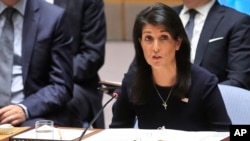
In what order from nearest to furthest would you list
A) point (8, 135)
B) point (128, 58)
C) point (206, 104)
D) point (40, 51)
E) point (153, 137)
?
point (153, 137) < point (8, 135) < point (206, 104) < point (40, 51) < point (128, 58)

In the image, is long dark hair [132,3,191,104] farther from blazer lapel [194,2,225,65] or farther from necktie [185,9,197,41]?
necktie [185,9,197,41]

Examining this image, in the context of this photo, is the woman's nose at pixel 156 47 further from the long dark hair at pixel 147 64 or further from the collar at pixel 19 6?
the collar at pixel 19 6

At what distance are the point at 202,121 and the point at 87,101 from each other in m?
1.37

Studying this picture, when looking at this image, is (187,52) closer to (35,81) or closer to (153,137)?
(153,137)

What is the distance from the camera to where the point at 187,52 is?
2625mm

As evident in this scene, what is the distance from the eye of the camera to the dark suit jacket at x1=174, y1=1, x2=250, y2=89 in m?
3.55

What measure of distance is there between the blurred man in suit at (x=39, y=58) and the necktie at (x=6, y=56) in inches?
0.6

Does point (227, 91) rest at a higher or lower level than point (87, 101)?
higher

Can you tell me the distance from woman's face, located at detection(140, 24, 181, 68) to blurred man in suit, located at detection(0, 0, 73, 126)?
87cm

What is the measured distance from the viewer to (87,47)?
3.95 metres

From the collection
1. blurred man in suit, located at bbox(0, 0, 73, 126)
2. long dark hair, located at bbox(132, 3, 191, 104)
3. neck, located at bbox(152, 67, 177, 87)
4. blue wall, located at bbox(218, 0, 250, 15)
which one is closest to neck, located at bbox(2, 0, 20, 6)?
blurred man in suit, located at bbox(0, 0, 73, 126)

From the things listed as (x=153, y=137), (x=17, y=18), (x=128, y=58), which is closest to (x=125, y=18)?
(x=128, y=58)

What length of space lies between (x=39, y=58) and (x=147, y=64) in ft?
2.76

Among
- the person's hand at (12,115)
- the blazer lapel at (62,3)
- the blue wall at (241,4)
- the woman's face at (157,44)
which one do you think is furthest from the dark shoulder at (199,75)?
the blue wall at (241,4)
